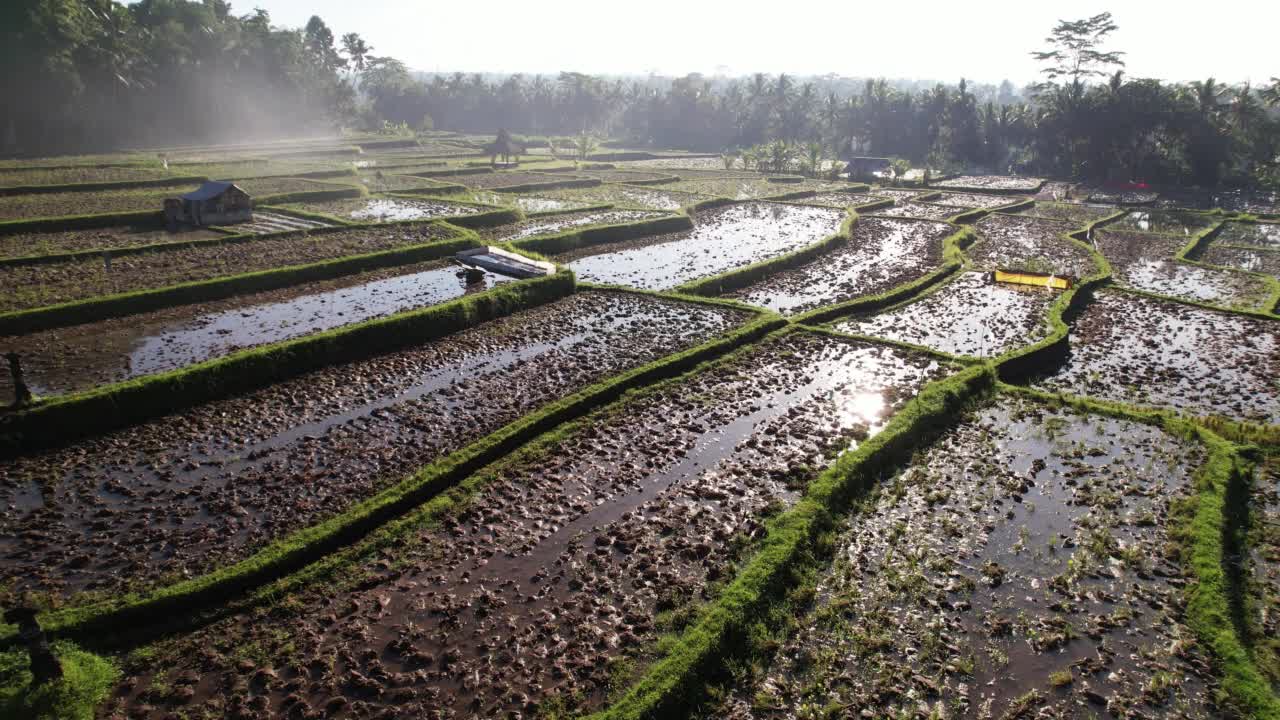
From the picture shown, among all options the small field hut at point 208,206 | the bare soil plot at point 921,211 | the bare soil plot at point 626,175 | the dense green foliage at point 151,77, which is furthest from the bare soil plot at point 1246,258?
the dense green foliage at point 151,77

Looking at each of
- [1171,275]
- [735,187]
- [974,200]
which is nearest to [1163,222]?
[974,200]

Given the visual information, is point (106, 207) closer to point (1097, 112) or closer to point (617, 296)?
point (617, 296)

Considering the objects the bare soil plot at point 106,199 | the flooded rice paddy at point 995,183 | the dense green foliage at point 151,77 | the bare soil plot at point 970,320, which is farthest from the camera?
the flooded rice paddy at point 995,183

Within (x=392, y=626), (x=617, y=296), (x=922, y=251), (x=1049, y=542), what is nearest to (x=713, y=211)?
(x=922, y=251)

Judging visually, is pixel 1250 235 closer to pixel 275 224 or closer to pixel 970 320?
pixel 970 320

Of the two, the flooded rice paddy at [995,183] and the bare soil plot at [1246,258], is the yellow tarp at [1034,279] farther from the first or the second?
the flooded rice paddy at [995,183]
